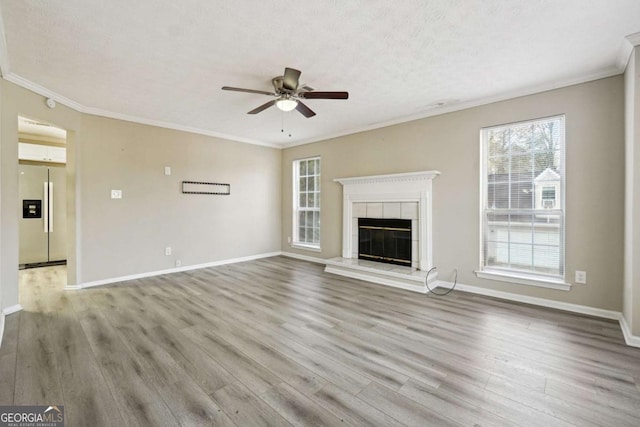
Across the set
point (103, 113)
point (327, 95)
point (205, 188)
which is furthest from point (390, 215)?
point (103, 113)

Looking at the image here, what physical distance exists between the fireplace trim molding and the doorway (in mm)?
5611

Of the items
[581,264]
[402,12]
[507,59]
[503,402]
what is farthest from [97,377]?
[581,264]

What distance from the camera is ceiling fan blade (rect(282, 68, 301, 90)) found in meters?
2.82

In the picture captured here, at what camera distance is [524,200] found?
366 centimetres

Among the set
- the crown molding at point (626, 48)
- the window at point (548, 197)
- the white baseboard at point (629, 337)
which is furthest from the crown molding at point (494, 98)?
the white baseboard at point (629, 337)

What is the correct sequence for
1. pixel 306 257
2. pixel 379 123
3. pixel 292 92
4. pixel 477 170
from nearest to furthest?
pixel 292 92, pixel 477 170, pixel 379 123, pixel 306 257

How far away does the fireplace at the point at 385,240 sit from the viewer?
470cm

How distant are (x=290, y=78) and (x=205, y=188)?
11.2 ft

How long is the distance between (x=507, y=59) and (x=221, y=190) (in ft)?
16.3

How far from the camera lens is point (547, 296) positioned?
136 inches

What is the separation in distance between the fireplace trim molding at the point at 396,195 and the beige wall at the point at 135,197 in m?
2.17

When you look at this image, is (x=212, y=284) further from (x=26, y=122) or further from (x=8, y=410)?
(x=26, y=122)

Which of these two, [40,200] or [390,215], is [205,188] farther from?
[390,215]

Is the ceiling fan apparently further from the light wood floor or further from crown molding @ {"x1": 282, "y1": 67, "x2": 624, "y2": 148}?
the light wood floor
